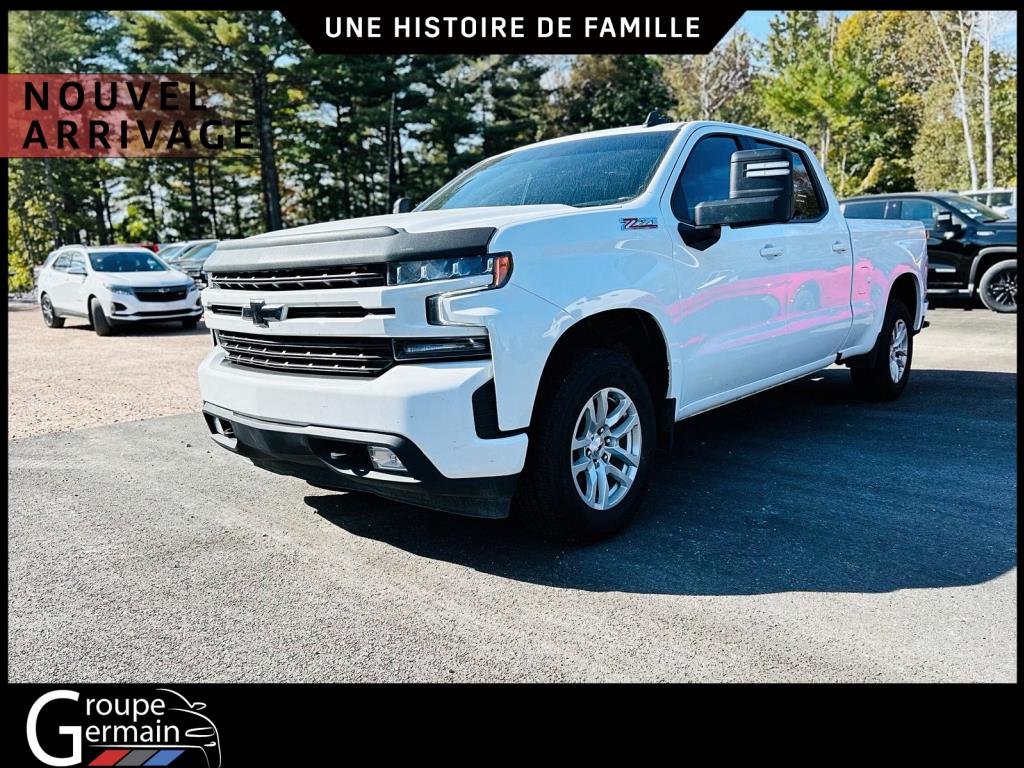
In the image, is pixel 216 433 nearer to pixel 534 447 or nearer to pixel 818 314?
pixel 534 447

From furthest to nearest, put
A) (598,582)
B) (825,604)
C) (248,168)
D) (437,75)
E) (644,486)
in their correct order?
(248,168), (437,75), (644,486), (598,582), (825,604)

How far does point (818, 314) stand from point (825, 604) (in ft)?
8.87

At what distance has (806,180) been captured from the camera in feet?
18.4

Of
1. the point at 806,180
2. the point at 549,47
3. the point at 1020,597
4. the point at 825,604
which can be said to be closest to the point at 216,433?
the point at 825,604

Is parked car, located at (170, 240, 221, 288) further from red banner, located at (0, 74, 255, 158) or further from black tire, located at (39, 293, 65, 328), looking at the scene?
red banner, located at (0, 74, 255, 158)

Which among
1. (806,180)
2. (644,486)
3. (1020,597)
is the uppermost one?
(806,180)

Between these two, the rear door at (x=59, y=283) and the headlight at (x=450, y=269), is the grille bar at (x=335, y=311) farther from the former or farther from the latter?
the rear door at (x=59, y=283)

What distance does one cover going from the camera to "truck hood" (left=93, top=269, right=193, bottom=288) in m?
Answer: 14.1

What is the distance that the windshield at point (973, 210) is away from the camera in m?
13.2

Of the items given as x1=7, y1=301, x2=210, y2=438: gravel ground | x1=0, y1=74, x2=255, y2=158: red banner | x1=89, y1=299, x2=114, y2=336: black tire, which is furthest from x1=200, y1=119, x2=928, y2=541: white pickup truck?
x1=0, y1=74, x2=255, y2=158: red banner

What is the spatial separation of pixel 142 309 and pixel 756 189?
1254 centimetres

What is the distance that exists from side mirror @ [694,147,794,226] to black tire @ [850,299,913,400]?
276 centimetres

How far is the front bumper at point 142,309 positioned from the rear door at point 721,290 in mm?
11639

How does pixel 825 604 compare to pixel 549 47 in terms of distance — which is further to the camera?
pixel 549 47
